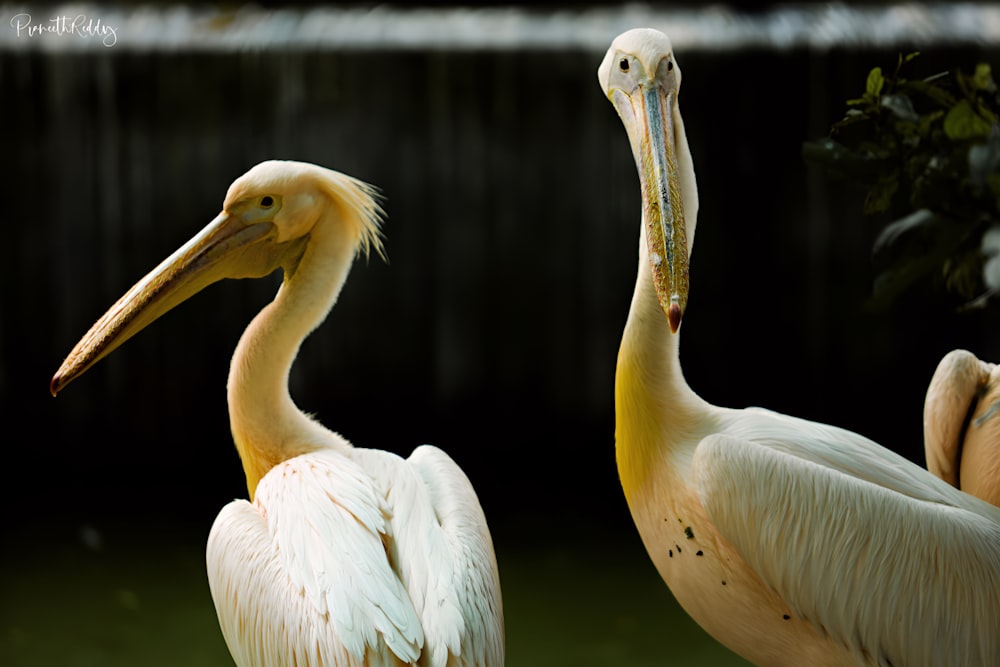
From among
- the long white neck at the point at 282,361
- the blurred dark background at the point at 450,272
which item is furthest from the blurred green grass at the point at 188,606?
the long white neck at the point at 282,361

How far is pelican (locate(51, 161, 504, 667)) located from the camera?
1.91m

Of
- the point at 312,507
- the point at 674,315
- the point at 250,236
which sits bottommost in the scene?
the point at 312,507

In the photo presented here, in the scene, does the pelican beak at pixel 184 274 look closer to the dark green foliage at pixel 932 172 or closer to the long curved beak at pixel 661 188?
the long curved beak at pixel 661 188

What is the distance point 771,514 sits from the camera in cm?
212

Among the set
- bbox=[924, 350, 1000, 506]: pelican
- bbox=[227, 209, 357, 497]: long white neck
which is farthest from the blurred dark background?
bbox=[227, 209, 357, 497]: long white neck

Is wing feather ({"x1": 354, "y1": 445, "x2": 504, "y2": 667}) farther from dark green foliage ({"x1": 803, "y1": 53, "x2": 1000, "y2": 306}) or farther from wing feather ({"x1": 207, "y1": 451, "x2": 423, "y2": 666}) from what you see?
dark green foliage ({"x1": 803, "y1": 53, "x2": 1000, "y2": 306})

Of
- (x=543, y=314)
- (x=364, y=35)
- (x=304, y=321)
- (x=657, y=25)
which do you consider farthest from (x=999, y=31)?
(x=304, y=321)

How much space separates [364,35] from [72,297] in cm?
210

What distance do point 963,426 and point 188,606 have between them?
127 inches

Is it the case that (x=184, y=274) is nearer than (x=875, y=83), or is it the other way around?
(x=875, y=83)

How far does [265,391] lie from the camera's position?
8.35 ft

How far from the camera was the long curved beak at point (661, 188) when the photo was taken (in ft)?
6.81

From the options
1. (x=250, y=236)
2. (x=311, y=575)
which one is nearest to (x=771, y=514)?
(x=311, y=575)

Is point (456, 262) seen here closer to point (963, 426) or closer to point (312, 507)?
point (963, 426)
